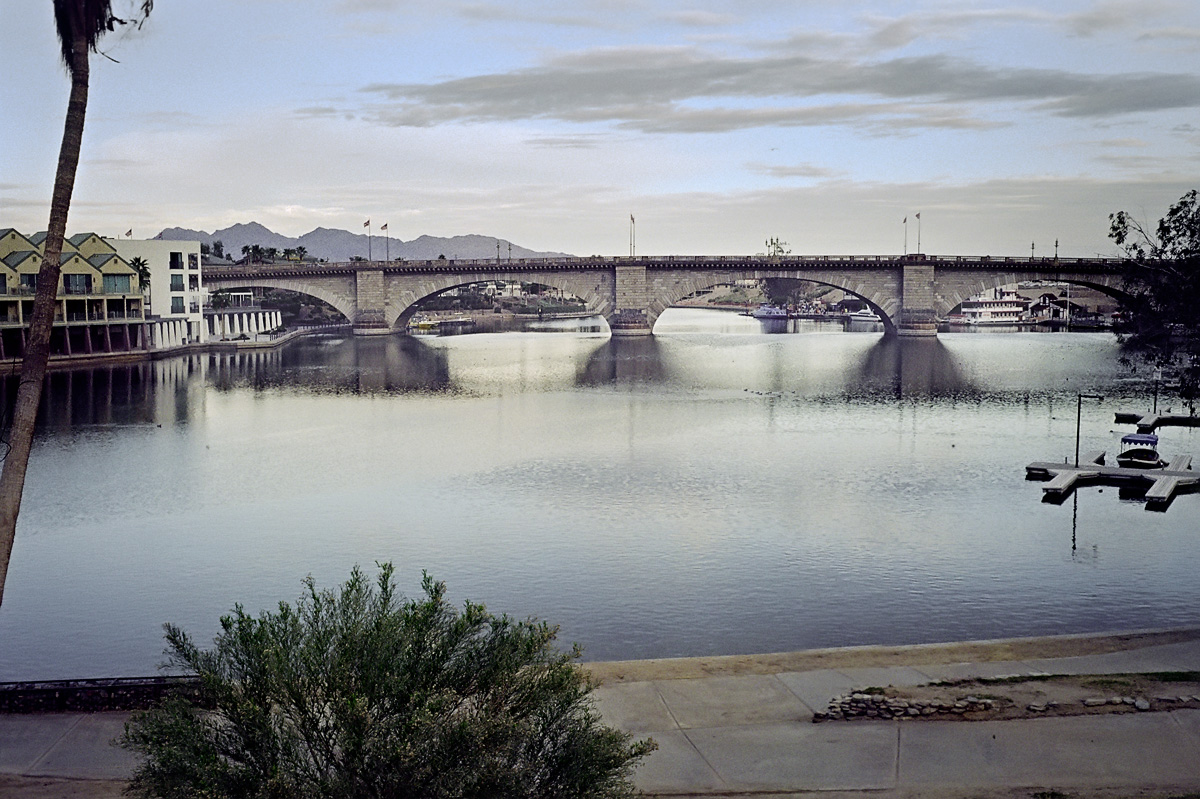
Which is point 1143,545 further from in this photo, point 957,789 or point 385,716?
point 385,716

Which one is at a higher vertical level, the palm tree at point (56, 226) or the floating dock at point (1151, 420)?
the palm tree at point (56, 226)

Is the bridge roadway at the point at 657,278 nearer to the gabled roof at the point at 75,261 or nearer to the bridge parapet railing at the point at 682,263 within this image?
the bridge parapet railing at the point at 682,263

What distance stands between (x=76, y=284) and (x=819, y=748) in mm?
107311

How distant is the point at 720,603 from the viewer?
104 feet

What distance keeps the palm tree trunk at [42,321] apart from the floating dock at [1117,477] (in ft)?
133

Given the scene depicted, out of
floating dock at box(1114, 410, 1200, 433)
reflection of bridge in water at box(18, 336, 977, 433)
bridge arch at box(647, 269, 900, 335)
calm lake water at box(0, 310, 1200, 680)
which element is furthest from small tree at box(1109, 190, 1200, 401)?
bridge arch at box(647, 269, 900, 335)

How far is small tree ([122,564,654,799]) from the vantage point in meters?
13.4

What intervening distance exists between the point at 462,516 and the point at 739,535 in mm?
11415

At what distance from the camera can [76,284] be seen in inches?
4274

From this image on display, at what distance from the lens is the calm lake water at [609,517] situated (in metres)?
30.8

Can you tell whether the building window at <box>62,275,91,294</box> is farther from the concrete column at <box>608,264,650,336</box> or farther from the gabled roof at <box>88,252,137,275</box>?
the concrete column at <box>608,264,650,336</box>

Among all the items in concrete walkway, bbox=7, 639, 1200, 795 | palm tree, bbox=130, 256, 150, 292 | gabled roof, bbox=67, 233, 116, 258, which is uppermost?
gabled roof, bbox=67, 233, 116, 258

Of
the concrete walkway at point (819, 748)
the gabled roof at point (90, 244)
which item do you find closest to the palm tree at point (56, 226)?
the concrete walkway at point (819, 748)

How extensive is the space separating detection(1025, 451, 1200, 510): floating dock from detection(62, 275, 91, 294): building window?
9303 centimetres
